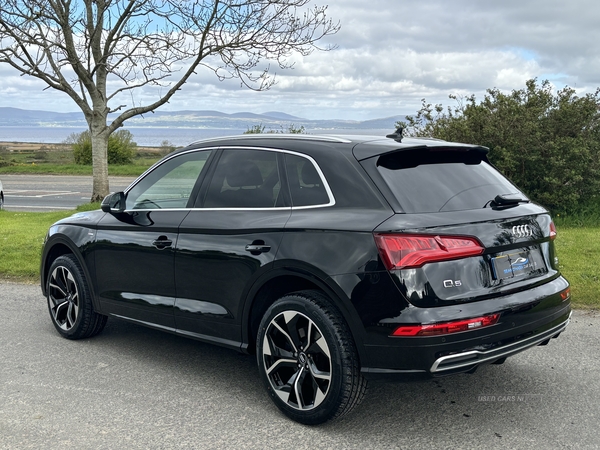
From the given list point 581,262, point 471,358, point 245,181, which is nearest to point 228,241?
point 245,181

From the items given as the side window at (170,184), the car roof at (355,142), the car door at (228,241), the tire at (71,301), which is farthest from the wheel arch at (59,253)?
the car roof at (355,142)

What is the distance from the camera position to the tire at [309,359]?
3.65 metres

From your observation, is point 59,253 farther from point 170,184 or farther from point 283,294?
point 283,294

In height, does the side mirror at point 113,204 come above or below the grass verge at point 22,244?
above

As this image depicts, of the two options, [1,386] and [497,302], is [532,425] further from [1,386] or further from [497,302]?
[1,386]

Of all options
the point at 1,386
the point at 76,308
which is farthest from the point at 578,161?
the point at 1,386

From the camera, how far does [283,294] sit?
412 cm

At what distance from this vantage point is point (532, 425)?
382cm

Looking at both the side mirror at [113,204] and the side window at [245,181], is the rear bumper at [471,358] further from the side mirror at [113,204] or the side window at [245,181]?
the side mirror at [113,204]

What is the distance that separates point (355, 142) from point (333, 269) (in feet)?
3.05

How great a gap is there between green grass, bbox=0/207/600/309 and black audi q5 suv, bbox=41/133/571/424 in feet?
10.00

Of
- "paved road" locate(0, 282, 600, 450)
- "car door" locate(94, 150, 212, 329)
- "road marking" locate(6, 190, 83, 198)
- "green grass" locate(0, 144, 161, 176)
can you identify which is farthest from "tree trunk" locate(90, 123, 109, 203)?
"green grass" locate(0, 144, 161, 176)

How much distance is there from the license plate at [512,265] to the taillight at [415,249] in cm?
26

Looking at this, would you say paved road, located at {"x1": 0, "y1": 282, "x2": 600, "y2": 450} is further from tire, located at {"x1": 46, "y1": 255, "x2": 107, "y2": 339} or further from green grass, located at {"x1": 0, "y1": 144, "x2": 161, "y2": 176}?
green grass, located at {"x1": 0, "y1": 144, "x2": 161, "y2": 176}
